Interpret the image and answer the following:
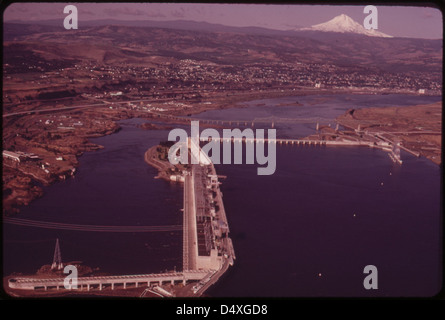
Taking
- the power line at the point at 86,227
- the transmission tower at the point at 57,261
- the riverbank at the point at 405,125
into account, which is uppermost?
the riverbank at the point at 405,125

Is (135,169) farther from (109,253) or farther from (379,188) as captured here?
(379,188)

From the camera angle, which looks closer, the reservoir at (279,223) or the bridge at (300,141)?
the reservoir at (279,223)

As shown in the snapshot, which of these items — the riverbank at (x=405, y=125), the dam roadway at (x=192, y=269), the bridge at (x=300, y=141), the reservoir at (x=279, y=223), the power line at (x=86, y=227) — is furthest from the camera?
the bridge at (x=300, y=141)

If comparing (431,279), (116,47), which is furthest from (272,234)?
(116,47)

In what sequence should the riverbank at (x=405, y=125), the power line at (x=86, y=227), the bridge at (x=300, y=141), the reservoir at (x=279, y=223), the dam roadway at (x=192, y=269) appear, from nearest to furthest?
the dam roadway at (x=192, y=269) → the reservoir at (x=279, y=223) → the power line at (x=86, y=227) → the riverbank at (x=405, y=125) → the bridge at (x=300, y=141)

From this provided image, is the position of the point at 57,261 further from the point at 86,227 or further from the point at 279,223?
the point at 279,223

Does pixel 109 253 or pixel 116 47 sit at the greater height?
pixel 116 47

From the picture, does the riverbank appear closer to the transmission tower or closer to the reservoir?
the reservoir

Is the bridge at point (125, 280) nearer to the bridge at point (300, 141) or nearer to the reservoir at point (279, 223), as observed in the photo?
the reservoir at point (279, 223)

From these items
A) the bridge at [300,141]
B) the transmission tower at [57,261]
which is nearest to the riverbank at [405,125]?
the bridge at [300,141]
